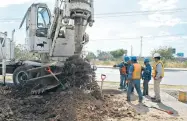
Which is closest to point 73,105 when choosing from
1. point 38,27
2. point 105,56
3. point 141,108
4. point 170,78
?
point 141,108

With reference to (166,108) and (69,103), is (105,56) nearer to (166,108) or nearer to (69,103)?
(166,108)

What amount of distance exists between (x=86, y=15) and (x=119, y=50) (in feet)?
216

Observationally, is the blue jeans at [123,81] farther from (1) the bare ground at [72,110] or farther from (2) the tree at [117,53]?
(2) the tree at [117,53]

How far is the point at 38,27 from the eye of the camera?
464 inches

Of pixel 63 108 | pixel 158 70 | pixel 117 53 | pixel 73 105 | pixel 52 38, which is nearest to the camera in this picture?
pixel 63 108

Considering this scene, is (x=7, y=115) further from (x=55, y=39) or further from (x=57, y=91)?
(x=55, y=39)

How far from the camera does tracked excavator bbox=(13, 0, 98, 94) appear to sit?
9.27 meters

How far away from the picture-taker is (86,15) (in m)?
9.18

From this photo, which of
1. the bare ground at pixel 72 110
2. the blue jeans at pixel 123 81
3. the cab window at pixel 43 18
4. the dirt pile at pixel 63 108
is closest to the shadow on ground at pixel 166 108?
the bare ground at pixel 72 110

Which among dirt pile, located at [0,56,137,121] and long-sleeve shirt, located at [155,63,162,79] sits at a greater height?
long-sleeve shirt, located at [155,63,162,79]

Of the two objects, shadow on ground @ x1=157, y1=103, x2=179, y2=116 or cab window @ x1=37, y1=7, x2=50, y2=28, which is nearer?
shadow on ground @ x1=157, y1=103, x2=179, y2=116

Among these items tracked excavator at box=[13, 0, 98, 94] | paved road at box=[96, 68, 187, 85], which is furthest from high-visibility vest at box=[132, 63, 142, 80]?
paved road at box=[96, 68, 187, 85]

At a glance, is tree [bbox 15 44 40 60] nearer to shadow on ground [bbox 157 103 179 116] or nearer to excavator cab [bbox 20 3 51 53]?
excavator cab [bbox 20 3 51 53]

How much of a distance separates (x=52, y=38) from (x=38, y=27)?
94cm
